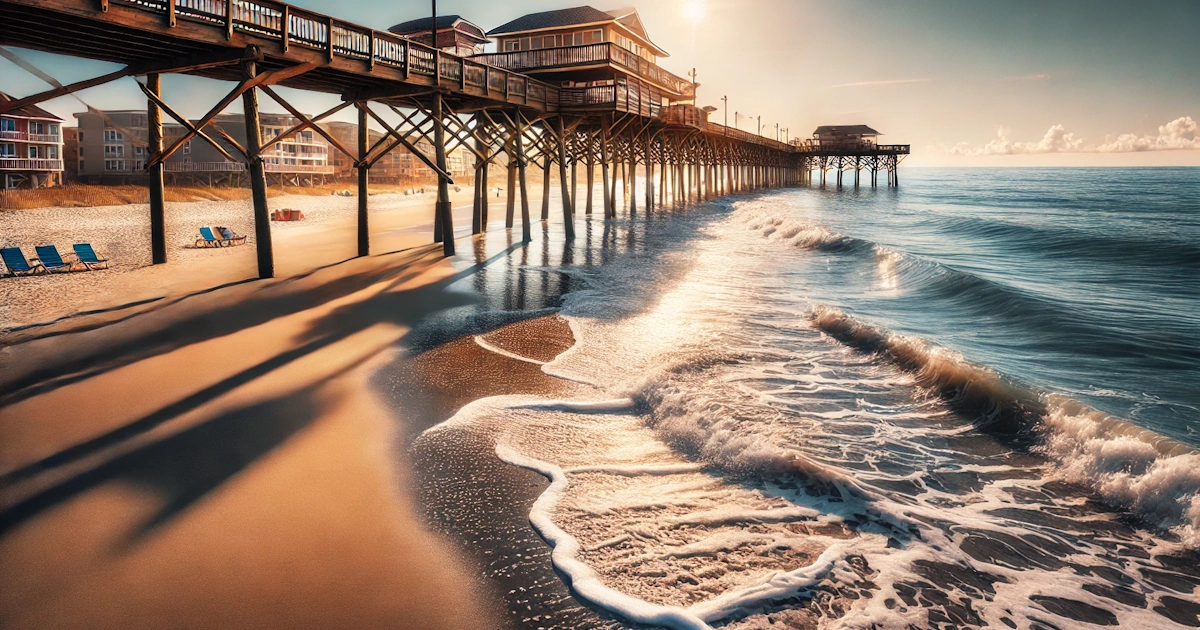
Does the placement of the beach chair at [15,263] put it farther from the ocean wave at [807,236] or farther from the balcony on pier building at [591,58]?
the ocean wave at [807,236]

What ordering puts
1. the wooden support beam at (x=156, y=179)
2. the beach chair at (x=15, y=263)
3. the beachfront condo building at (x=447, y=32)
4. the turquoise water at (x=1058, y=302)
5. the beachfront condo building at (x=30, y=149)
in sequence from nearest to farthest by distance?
the turquoise water at (x=1058, y=302) → the beach chair at (x=15, y=263) → the wooden support beam at (x=156, y=179) → the beachfront condo building at (x=447, y=32) → the beachfront condo building at (x=30, y=149)

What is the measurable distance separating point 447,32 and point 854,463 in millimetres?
26579

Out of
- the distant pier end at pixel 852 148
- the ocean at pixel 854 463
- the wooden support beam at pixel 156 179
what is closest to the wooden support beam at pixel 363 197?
the wooden support beam at pixel 156 179

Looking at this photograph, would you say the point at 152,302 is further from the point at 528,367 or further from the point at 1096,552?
the point at 1096,552

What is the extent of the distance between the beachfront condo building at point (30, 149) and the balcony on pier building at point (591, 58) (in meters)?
38.2

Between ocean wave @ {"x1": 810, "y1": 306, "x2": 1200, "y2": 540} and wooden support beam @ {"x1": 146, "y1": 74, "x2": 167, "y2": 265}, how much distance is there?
13.9m

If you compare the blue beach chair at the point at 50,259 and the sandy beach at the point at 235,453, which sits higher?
the blue beach chair at the point at 50,259

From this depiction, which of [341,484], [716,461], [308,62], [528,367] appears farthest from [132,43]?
[716,461]

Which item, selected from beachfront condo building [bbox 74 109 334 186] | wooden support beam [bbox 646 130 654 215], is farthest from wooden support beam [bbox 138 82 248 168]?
beachfront condo building [bbox 74 109 334 186]

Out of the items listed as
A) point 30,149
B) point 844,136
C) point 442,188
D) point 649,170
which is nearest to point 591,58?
point 442,188

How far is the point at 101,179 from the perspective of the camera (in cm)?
5797

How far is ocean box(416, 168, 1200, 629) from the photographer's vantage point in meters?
3.94

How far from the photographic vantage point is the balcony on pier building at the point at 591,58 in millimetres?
23609

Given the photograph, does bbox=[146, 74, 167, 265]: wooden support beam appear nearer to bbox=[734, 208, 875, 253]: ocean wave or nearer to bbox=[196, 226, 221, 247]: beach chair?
bbox=[196, 226, 221, 247]: beach chair
